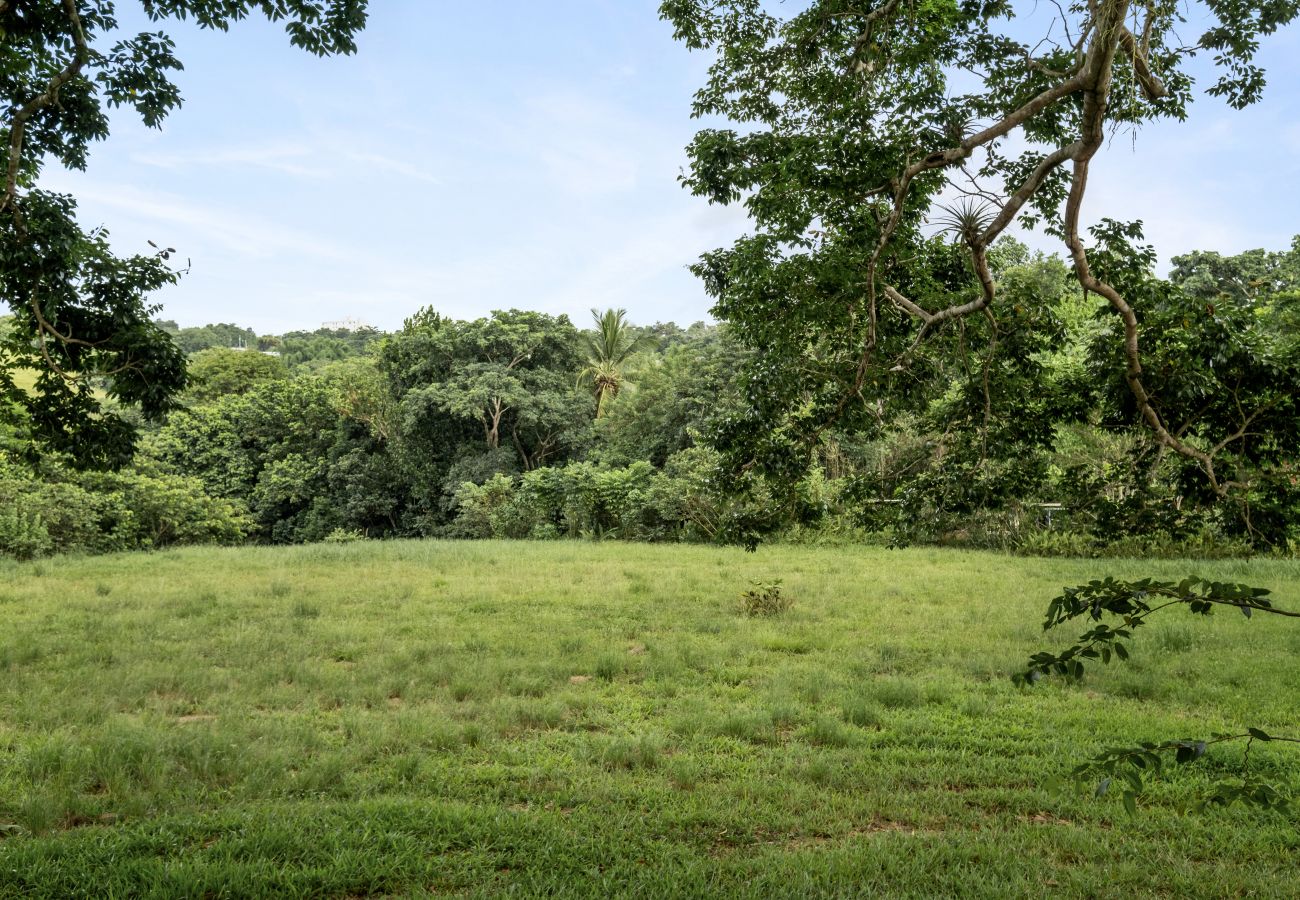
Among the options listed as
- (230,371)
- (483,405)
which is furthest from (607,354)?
(230,371)

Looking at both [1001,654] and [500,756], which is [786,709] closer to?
[500,756]

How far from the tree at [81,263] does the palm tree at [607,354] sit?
24.8 meters

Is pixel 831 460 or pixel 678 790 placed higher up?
pixel 831 460

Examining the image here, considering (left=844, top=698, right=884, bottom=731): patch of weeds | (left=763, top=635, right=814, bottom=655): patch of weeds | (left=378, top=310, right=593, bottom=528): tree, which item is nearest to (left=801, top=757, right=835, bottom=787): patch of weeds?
(left=844, top=698, right=884, bottom=731): patch of weeds

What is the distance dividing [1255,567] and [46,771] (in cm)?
1644

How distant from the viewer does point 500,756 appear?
5.55 metres

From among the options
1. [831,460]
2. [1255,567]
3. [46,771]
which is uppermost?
[831,460]

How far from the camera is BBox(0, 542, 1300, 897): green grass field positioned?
392 cm

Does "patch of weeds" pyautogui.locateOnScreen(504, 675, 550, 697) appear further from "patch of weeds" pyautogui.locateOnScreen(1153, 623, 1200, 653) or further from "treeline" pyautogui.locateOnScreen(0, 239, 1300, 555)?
"patch of weeds" pyautogui.locateOnScreen(1153, 623, 1200, 653)

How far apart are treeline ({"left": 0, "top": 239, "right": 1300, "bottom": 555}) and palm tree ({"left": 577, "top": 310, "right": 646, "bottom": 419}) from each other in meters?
Answer: 0.11

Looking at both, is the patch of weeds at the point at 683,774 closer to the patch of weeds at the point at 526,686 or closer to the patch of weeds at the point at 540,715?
the patch of weeds at the point at 540,715

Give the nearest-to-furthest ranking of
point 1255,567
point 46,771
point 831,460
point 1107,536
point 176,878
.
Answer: point 176,878 → point 46,771 → point 1107,536 → point 1255,567 → point 831,460

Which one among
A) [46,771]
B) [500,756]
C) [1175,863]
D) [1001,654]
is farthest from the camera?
[1001,654]

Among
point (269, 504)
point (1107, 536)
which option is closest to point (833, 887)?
point (1107, 536)
